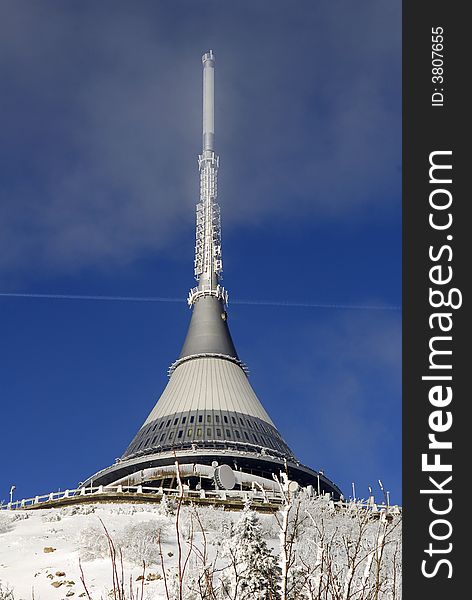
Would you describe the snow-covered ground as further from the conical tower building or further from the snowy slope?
the conical tower building

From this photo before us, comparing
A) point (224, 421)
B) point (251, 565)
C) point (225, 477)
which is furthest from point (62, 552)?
point (224, 421)

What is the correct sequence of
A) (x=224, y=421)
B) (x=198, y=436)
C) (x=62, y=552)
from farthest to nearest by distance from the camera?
(x=224, y=421) < (x=198, y=436) < (x=62, y=552)

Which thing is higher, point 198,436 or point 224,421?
point 224,421

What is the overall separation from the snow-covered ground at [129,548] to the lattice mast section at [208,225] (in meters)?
41.7

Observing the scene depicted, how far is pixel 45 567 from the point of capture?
27.9 metres

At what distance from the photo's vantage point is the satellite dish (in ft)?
178

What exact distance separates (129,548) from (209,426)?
33.7 metres

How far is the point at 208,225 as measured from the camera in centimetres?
8600

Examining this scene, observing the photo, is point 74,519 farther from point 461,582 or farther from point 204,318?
point 204,318

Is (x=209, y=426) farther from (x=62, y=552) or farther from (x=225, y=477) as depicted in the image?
(x=62, y=552)

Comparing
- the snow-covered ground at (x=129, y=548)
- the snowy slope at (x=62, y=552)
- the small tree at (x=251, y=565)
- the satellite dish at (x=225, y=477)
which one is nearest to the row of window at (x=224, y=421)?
the satellite dish at (x=225, y=477)

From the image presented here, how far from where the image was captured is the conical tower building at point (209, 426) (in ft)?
189

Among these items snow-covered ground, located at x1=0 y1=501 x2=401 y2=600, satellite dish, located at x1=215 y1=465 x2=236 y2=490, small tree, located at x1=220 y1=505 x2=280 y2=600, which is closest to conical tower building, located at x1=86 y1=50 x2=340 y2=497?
satellite dish, located at x1=215 y1=465 x2=236 y2=490

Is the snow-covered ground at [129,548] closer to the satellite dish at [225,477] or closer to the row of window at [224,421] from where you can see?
the satellite dish at [225,477]
